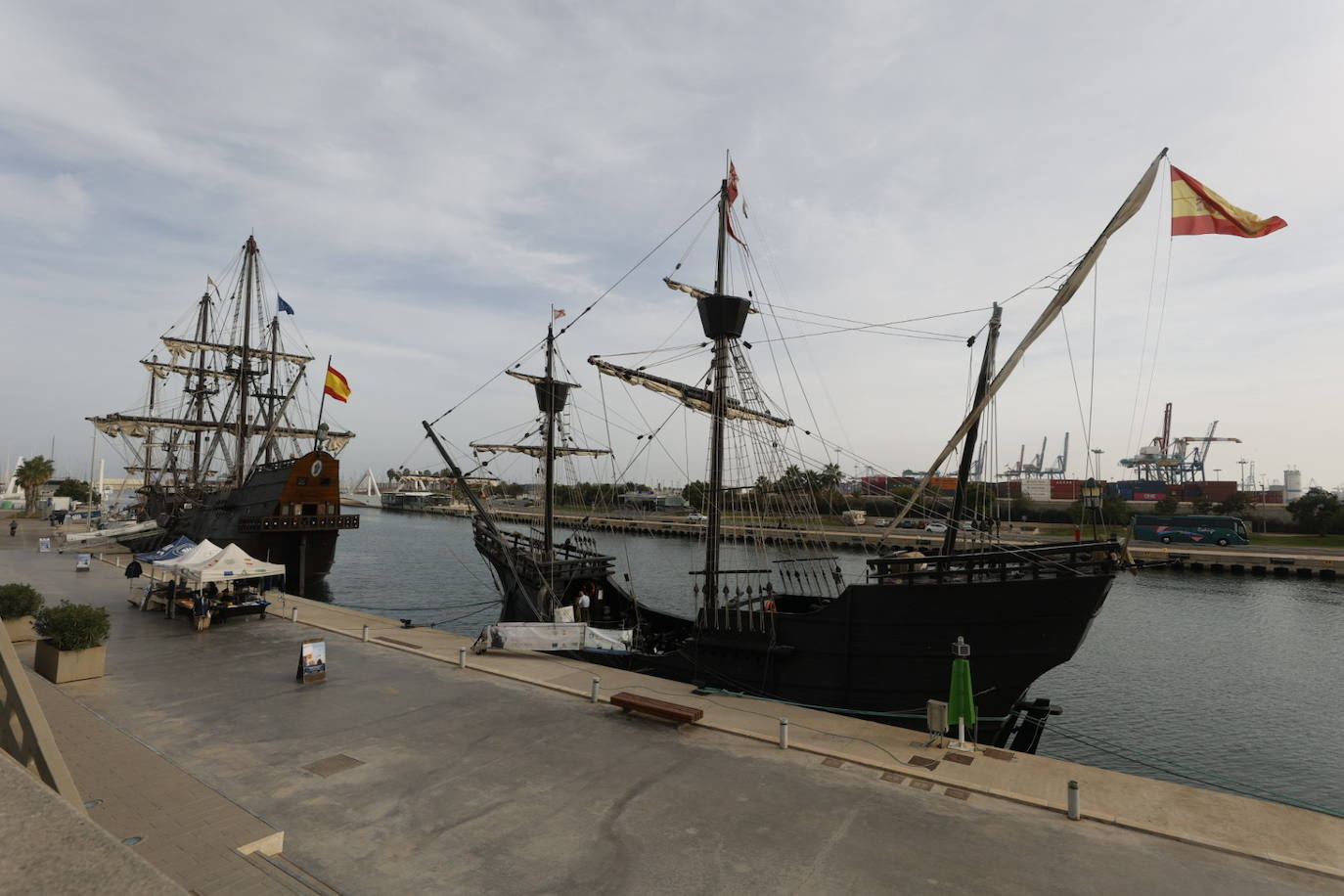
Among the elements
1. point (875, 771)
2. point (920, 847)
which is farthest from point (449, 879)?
point (875, 771)

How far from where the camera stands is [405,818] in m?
7.61

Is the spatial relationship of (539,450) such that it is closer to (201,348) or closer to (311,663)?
(311,663)

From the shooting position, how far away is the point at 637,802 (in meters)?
8.14

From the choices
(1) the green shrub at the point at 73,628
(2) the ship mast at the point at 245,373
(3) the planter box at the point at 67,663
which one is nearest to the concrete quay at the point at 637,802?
(3) the planter box at the point at 67,663

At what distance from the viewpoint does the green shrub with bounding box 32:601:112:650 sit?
39.7 feet

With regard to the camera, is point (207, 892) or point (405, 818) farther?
point (405, 818)

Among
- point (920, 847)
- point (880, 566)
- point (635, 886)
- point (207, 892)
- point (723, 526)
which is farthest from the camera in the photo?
point (723, 526)

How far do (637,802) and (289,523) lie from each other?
32870 millimetres

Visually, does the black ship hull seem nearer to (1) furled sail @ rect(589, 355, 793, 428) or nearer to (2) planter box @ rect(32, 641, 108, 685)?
(1) furled sail @ rect(589, 355, 793, 428)

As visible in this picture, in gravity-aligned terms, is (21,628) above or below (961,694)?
below

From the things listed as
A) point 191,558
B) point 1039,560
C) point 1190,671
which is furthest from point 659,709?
point 1190,671

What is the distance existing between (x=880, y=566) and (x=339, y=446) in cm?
4566

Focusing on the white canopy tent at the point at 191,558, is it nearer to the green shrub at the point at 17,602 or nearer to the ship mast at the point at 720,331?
the green shrub at the point at 17,602

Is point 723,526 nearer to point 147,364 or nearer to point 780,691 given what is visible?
point 780,691
